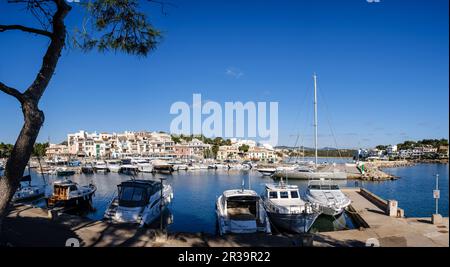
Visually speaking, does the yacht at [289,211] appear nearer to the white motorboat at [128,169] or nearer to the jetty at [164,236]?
the jetty at [164,236]

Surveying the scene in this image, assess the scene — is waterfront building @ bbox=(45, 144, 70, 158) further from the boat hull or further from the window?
the boat hull

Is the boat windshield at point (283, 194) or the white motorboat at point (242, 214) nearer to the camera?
the white motorboat at point (242, 214)

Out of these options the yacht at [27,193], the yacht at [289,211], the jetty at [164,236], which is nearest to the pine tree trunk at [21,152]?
the jetty at [164,236]

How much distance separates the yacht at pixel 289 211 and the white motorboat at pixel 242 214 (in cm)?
118

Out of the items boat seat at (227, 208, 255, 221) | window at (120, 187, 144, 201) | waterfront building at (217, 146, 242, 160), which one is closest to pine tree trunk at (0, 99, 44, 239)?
boat seat at (227, 208, 255, 221)

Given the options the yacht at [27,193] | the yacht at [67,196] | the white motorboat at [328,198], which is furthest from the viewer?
the yacht at [27,193]

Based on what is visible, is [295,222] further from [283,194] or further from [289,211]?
[283,194]

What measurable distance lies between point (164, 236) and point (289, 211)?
7.73 meters

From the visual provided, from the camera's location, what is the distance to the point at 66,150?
321 feet

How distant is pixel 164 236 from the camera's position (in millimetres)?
8133

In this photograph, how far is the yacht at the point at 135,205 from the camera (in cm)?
1424
